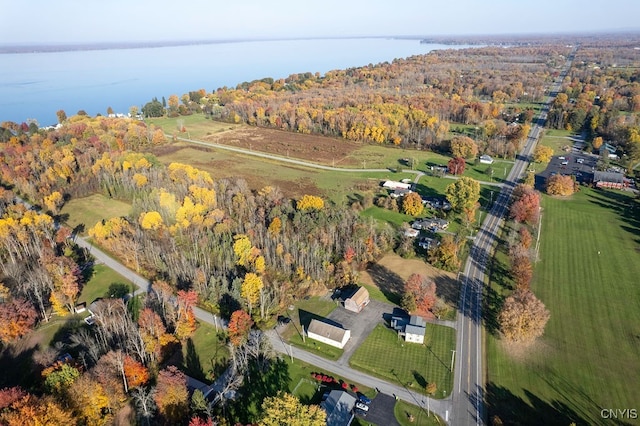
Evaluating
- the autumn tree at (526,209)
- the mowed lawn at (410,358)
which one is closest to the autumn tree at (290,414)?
the mowed lawn at (410,358)

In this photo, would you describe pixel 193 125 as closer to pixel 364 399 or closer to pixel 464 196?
pixel 464 196

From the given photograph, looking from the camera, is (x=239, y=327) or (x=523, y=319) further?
(x=239, y=327)

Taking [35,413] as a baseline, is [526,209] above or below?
below

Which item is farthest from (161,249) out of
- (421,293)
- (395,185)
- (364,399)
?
(395,185)

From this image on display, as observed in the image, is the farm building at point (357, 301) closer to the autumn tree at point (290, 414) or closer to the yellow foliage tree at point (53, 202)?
the autumn tree at point (290, 414)

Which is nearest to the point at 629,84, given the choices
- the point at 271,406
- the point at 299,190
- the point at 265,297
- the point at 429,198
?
the point at 429,198

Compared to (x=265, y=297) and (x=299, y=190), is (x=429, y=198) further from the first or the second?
(x=265, y=297)
